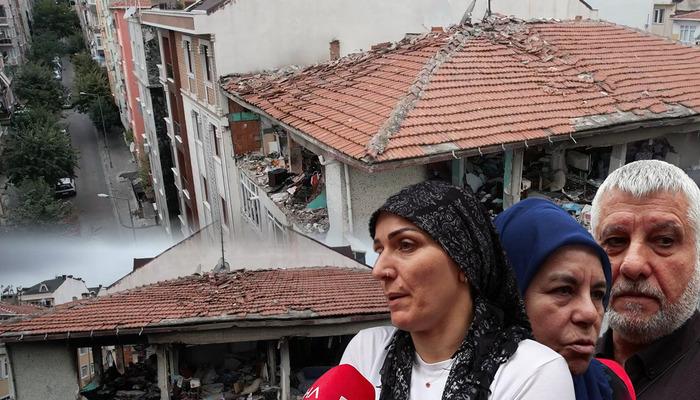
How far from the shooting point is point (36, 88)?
4041cm

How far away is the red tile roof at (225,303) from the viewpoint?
6742 mm

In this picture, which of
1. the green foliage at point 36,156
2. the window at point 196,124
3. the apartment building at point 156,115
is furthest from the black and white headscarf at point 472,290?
the green foliage at point 36,156

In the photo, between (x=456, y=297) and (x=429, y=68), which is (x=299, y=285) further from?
(x=456, y=297)

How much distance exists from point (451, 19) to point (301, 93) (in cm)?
604

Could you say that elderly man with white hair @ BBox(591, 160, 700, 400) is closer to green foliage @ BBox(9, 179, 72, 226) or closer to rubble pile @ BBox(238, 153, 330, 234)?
rubble pile @ BBox(238, 153, 330, 234)

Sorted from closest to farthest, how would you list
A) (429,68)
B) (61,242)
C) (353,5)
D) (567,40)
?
1. (429,68)
2. (567,40)
3. (353,5)
4. (61,242)

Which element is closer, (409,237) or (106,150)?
(409,237)

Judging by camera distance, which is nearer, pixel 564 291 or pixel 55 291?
pixel 564 291

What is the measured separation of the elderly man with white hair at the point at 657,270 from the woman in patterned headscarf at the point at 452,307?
31.8 inches

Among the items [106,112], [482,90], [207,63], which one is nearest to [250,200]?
[207,63]

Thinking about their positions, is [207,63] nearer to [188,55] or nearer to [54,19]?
[188,55]

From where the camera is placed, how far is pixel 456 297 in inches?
54.6

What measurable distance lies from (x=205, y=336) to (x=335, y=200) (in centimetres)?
260

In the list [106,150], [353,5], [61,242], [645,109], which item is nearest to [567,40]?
[645,109]
